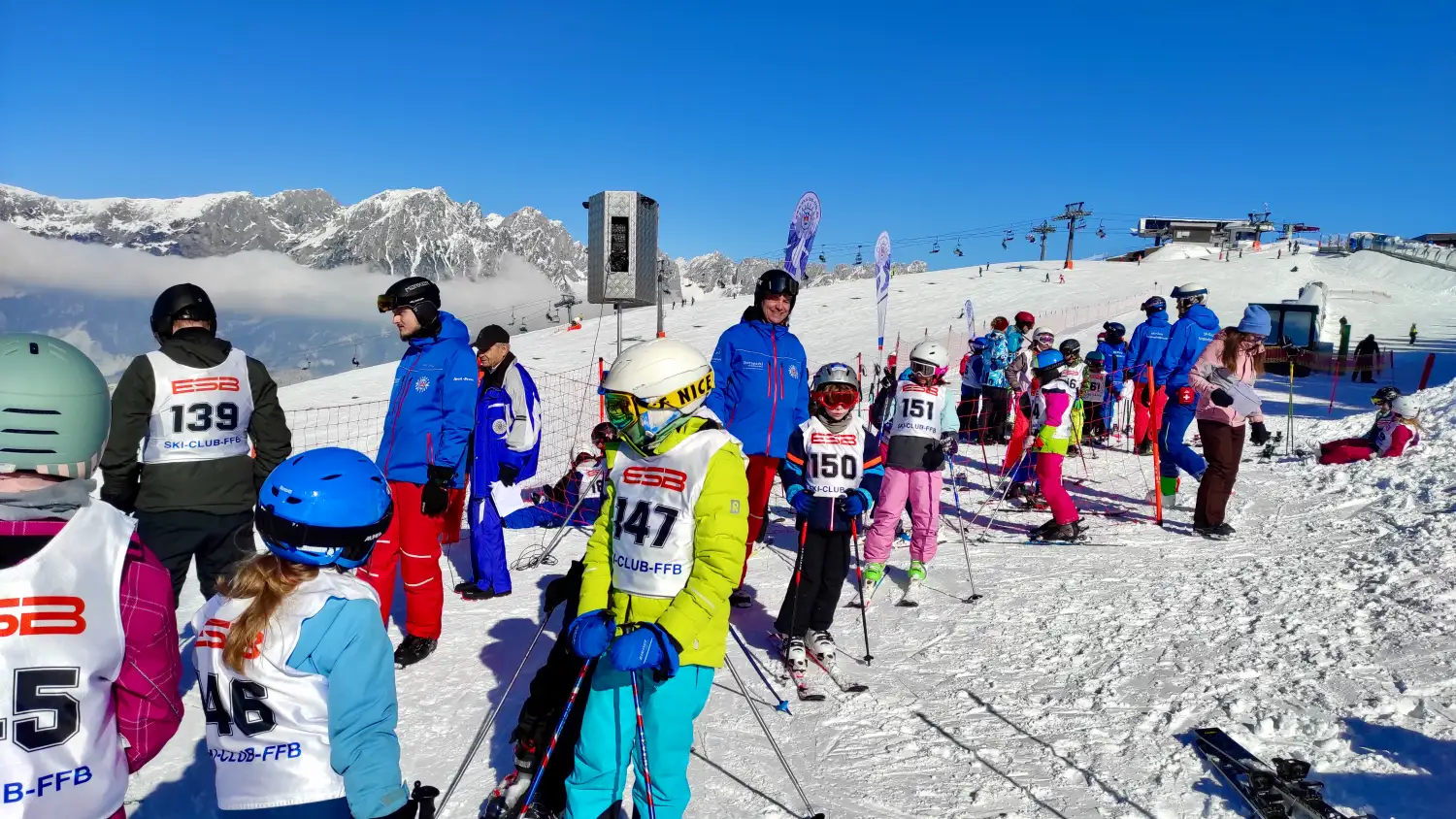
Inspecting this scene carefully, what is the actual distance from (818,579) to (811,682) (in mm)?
633

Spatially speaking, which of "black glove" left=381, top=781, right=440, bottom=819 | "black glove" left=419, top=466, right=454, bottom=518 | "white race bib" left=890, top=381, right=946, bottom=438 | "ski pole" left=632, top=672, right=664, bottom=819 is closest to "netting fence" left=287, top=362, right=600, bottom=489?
"white race bib" left=890, top=381, right=946, bottom=438

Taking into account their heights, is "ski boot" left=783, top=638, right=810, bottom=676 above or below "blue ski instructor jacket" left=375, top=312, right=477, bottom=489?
below

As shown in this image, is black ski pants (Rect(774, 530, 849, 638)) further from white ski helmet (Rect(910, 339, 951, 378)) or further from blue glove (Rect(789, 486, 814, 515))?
white ski helmet (Rect(910, 339, 951, 378))

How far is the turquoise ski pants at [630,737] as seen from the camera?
9.24 ft

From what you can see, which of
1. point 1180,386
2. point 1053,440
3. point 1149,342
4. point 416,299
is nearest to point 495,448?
point 416,299

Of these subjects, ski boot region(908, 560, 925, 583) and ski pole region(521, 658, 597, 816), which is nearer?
ski pole region(521, 658, 597, 816)

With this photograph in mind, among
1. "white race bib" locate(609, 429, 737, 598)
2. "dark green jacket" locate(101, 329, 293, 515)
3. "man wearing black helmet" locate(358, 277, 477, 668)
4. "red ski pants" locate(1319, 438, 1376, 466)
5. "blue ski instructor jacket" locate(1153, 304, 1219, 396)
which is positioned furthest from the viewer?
"red ski pants" locate(1319, 438, 1376, 466)

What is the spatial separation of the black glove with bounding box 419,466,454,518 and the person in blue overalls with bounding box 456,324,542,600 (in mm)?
1367

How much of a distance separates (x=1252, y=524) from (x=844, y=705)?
576 centimetres

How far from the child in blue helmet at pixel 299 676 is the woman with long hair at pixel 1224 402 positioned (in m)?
7.52

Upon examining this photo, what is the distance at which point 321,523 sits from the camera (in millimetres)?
2115

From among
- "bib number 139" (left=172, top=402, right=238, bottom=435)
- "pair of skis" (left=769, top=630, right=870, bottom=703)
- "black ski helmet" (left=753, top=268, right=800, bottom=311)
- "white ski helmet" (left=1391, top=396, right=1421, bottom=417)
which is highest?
"black ski helmet" (left=753, top=268, right=800, bottom=311)

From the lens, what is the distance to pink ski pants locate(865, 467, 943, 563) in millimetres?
6039

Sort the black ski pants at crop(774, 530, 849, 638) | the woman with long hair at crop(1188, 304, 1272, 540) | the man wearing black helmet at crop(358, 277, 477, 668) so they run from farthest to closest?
the woman with long hair at crop(1188, 304, 1272, 540)
the black ski pants at crop(774, 530, 849, 638)
the man wearing black helmet at crop(358, 277, 477, 668)
